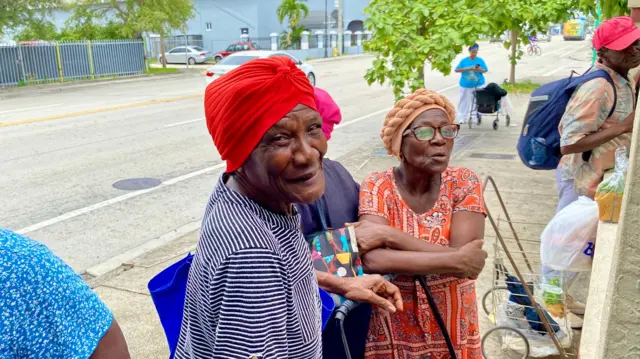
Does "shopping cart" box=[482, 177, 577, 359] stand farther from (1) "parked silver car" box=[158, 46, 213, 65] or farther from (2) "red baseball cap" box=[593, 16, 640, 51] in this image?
(1) "parked silver car" box=[158, 46, 213, 65]

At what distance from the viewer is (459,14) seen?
648cm

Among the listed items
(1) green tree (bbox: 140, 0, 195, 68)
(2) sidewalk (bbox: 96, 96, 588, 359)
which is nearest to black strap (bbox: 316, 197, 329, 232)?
(2) sidewalk (bbox: 96, 96, 588, 359)

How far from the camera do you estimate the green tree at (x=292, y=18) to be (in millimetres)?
44094

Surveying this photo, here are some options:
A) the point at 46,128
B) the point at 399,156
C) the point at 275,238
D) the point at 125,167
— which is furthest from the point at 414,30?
the point at 46,128

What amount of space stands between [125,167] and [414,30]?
198 inches

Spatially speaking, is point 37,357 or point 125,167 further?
point 125,167

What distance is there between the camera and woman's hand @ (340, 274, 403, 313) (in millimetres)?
1994

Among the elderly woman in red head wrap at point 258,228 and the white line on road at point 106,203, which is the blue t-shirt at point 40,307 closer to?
the elderly woman in red head wrap at point 258,228

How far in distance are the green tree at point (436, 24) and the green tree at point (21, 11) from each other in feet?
70.3

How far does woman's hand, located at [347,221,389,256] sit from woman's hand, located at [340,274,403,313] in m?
0.26

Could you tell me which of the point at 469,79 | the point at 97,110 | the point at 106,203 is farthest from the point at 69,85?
the point at 106,203

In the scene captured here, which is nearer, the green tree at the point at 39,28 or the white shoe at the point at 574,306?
the white shoe at the point at 574,306

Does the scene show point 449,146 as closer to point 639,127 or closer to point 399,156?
point 399,156

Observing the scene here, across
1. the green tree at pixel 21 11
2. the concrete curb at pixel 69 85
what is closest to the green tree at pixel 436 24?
the concrete curb at pixel 69 85
